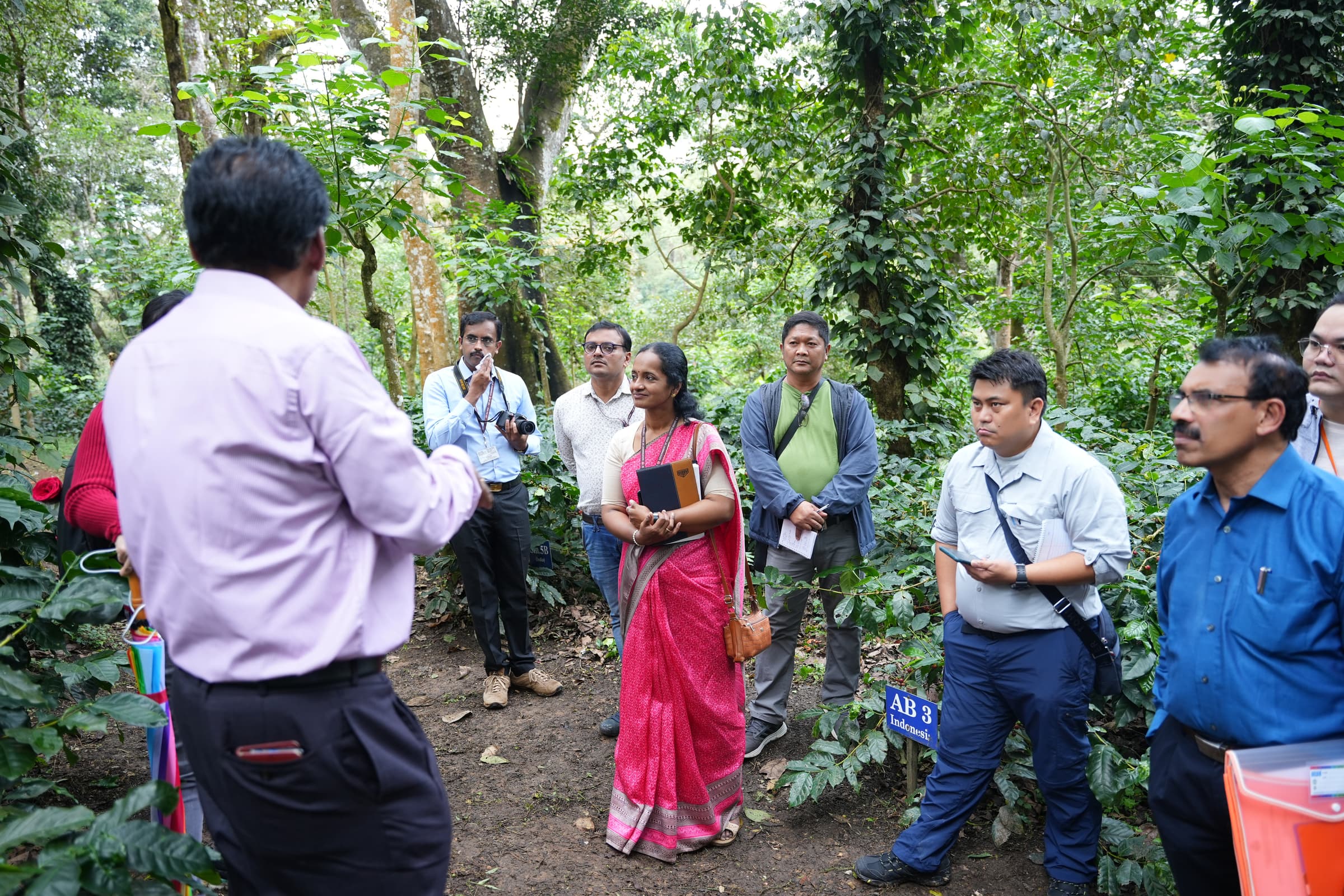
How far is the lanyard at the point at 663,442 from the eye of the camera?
3.53 m

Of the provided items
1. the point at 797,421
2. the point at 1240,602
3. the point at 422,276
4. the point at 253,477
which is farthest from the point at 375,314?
the point at 1240,602

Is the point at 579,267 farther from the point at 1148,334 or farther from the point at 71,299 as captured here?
the point at 71,299

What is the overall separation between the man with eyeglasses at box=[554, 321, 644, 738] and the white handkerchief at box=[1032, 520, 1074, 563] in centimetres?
228

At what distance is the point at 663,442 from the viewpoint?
11.7 ft

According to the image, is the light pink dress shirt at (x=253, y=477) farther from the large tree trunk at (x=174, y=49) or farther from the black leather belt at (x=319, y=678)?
the large tree trunk at (x=174, y=49)

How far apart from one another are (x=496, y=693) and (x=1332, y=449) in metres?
4.06

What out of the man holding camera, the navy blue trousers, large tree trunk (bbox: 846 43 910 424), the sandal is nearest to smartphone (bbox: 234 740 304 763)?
the navy blue trousers

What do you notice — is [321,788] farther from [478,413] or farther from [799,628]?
[478,413]

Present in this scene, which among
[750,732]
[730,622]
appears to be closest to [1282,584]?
[730,622]

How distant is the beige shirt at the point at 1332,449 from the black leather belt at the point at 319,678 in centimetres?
267

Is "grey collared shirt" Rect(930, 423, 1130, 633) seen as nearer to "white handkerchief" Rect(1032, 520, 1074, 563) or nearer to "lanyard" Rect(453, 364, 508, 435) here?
"white handkerchief" Rect(1032, 520, 1074, 563)

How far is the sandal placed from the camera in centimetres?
343

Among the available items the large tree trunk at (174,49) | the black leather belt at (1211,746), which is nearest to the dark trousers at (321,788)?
the black leather belt at (1211,746)

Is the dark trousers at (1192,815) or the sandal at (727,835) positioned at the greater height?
the dark trousers at (1192,815)
